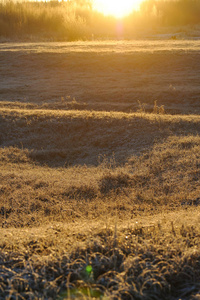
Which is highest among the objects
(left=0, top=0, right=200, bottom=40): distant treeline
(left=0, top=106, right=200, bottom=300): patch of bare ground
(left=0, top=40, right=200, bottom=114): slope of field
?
(left=0, top=0, right=200, bottom=40): distant treeline

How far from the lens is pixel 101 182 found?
15.5ft

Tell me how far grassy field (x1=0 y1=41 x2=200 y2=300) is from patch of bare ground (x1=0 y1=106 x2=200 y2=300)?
0.04 ft

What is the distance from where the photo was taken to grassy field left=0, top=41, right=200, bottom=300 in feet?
7.05

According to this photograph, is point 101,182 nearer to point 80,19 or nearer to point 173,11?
point 80,19

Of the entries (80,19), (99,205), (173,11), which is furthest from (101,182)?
(173,11)

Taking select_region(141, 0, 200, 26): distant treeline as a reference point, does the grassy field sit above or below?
below

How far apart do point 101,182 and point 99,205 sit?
594 millimetres

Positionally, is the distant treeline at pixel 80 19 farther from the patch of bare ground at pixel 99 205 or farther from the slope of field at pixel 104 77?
the patch of bare ground at pixel 99 205

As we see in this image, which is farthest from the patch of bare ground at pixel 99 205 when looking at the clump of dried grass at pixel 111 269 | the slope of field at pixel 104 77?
the slope of field at pixel 104 77

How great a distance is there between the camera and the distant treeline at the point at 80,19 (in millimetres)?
22453

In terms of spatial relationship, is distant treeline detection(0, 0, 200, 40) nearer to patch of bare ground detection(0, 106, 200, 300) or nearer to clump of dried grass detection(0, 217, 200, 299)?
patch of bare ground detection(0, 106, 200, 300)

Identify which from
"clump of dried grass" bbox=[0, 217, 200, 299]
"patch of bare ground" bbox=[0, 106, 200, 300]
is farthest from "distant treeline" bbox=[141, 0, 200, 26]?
"clump of dried grass" bbox=[0, 217, 200, 299]

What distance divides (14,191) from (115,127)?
272 cm

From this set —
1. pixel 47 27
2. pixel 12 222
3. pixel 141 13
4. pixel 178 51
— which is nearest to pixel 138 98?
pixel 178 51
